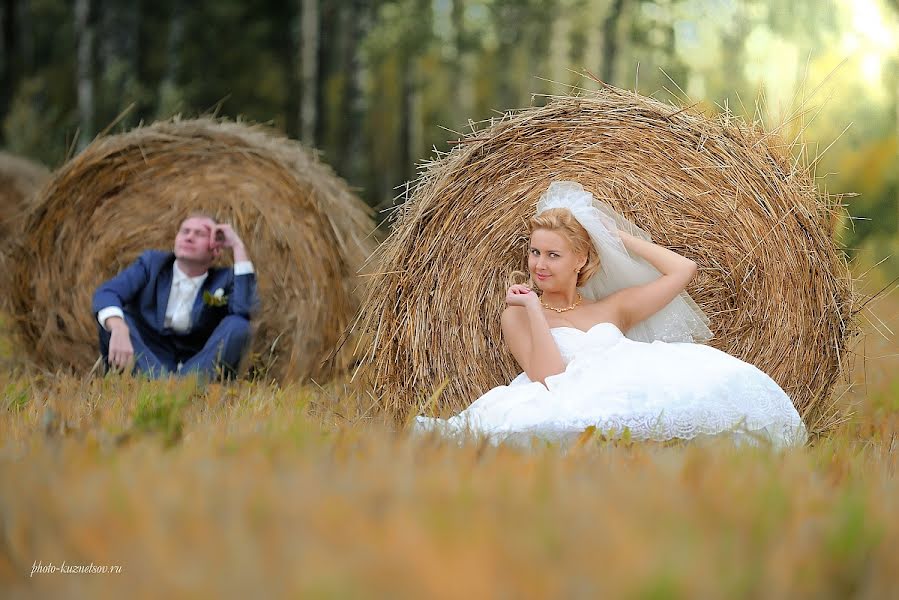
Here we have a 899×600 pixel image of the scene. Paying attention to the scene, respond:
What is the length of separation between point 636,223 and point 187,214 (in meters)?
2.78

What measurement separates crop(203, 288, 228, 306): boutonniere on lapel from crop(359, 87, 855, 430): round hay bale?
1296 millimetres

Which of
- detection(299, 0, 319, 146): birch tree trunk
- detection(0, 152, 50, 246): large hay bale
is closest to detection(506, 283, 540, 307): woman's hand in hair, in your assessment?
detection(0, 152, 50, 246): large hay bale

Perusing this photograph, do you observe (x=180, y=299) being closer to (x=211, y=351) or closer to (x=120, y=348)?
(x=211, y=351)

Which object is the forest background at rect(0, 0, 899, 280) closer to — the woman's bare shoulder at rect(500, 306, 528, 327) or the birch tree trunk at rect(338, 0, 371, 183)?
the birch tree trunk at rect(338, 0, 371, 183)

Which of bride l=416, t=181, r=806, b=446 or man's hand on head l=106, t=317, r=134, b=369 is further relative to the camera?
man's hand on head l=106, t=317, r=134, b=369

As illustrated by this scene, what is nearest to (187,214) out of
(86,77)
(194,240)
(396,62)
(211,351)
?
(194,240)

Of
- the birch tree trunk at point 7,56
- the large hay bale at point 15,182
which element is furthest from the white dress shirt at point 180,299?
the birch tree trunk at point 7,56

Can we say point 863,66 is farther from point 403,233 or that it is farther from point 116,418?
point 116,418

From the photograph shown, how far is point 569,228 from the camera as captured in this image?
3.99 metres

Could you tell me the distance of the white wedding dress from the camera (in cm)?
333

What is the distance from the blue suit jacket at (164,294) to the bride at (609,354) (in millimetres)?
1657

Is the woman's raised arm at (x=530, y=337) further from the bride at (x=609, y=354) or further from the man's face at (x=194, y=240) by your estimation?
the man's face at (x=194, y=240)

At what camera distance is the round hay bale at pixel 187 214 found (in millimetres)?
5355

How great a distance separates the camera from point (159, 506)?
5.89 feet
